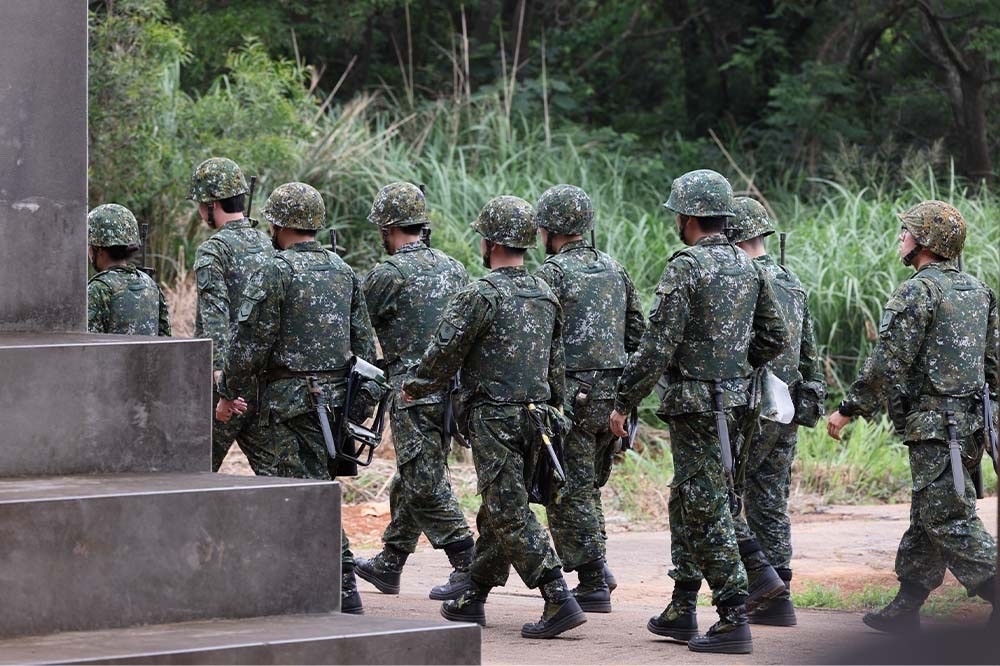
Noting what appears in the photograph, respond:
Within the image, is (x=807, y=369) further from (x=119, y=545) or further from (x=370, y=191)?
(x=370, y=191)

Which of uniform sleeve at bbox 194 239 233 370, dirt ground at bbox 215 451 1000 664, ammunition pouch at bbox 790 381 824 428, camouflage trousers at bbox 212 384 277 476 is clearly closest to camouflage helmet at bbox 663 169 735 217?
ammunition pouch at bbox 790 381 824 428

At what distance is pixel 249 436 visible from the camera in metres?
8.33

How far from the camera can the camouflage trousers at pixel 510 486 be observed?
7.18 metres

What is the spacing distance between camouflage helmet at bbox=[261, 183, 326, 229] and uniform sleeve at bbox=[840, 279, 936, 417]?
2.86 meters

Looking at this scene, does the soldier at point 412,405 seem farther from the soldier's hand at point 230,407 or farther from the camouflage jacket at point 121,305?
the camouflage jacket at point 121,305

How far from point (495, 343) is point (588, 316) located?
1.07 m

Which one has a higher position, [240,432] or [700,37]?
[700,37]

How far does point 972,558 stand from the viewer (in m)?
7.24

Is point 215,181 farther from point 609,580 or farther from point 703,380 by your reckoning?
point 703,380

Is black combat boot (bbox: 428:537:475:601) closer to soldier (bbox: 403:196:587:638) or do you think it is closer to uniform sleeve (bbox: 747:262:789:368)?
soldier (bbox: 403:196:587:638)

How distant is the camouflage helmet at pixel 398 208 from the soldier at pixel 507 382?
1.25 meters

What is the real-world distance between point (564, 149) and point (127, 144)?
4.91 metres

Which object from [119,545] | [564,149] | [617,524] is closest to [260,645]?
[119,545]

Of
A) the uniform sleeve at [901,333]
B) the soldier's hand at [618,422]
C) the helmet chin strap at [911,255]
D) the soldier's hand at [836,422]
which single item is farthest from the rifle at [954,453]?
the soldier's hand at [618,422]
